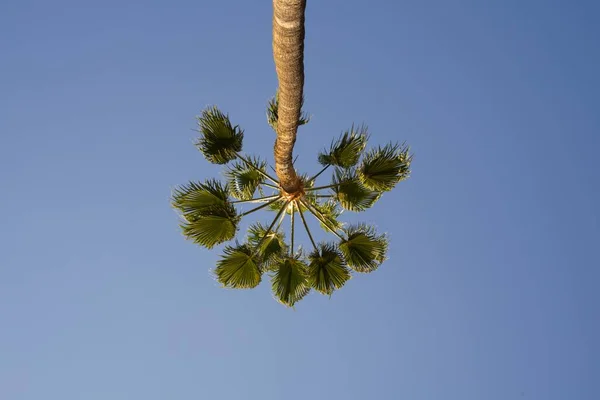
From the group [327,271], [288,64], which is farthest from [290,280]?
[288,64]

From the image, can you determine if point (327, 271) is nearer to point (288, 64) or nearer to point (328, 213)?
point (328, 213)

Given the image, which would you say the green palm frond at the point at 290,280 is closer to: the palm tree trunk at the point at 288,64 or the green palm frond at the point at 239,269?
the green palm frond at the point at 239,269

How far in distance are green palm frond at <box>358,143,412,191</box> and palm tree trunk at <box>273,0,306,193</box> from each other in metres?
2.25

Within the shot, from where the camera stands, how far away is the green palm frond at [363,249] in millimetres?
12227

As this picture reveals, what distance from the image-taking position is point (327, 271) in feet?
40.2

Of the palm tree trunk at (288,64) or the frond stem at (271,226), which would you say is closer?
the palm tree trunk at (288,64)

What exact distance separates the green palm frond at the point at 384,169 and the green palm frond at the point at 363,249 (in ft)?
3.73

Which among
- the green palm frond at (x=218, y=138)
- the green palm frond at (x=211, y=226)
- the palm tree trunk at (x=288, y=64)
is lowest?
the palm tree trunk at (x=288, y=64)

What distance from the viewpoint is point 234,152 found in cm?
1173

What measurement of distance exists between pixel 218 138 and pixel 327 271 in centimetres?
355

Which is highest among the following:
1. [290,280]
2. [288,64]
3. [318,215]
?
[318,215]

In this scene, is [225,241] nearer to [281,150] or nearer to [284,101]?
[281,150]

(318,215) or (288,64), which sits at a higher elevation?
(318,215)

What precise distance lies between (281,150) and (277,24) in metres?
3.65
